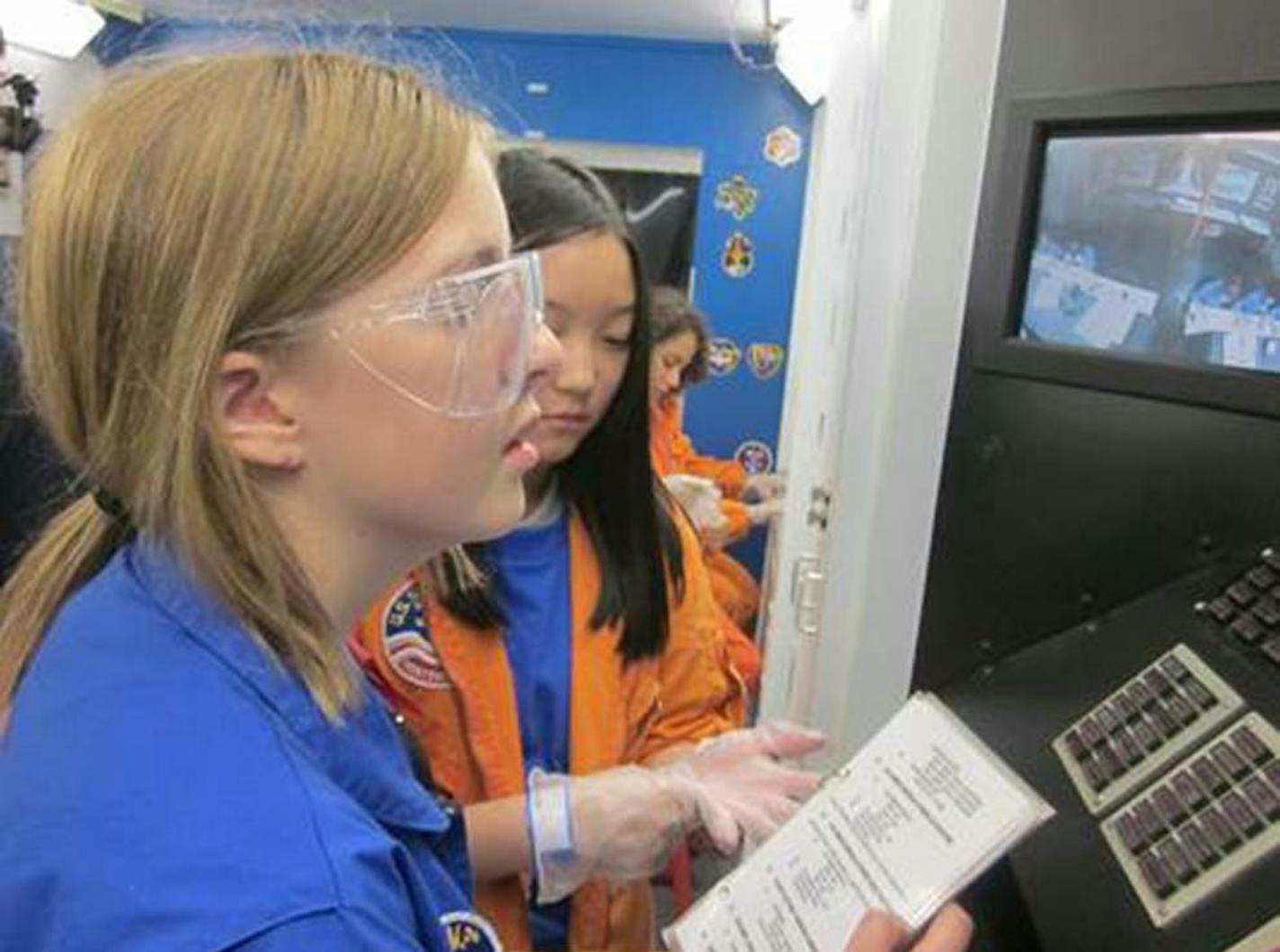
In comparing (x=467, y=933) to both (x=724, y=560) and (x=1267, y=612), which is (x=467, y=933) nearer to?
(x=1267, y=612)

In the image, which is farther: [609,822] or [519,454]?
[609,822]

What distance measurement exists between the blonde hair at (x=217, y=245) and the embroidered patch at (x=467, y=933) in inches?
5.6

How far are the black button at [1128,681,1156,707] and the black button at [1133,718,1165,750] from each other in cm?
1

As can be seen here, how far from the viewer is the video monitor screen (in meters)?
0.64

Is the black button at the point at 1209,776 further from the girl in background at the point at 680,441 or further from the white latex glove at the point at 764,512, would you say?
the white latex glove at the point at 764,512

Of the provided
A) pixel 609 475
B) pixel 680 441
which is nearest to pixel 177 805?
pixel 609 475

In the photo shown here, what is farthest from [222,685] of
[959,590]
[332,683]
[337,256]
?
[959,590]

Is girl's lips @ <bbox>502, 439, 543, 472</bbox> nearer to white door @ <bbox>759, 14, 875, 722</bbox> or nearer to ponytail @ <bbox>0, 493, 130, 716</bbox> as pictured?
ponytail @ <bbox>0, 493, 130, 716</bbox>

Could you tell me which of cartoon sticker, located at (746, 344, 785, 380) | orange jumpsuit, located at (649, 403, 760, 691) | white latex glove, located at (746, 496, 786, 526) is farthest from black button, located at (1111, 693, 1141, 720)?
cartoon sticker, located at (746, 344, 785, 380)

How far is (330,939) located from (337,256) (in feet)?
1.05

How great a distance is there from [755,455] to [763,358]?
1.28 feet

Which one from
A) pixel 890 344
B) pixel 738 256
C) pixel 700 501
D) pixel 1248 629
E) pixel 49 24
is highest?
pixel 49 24

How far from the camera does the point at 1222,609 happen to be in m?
0.61

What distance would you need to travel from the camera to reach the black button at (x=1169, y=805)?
0.54 m
